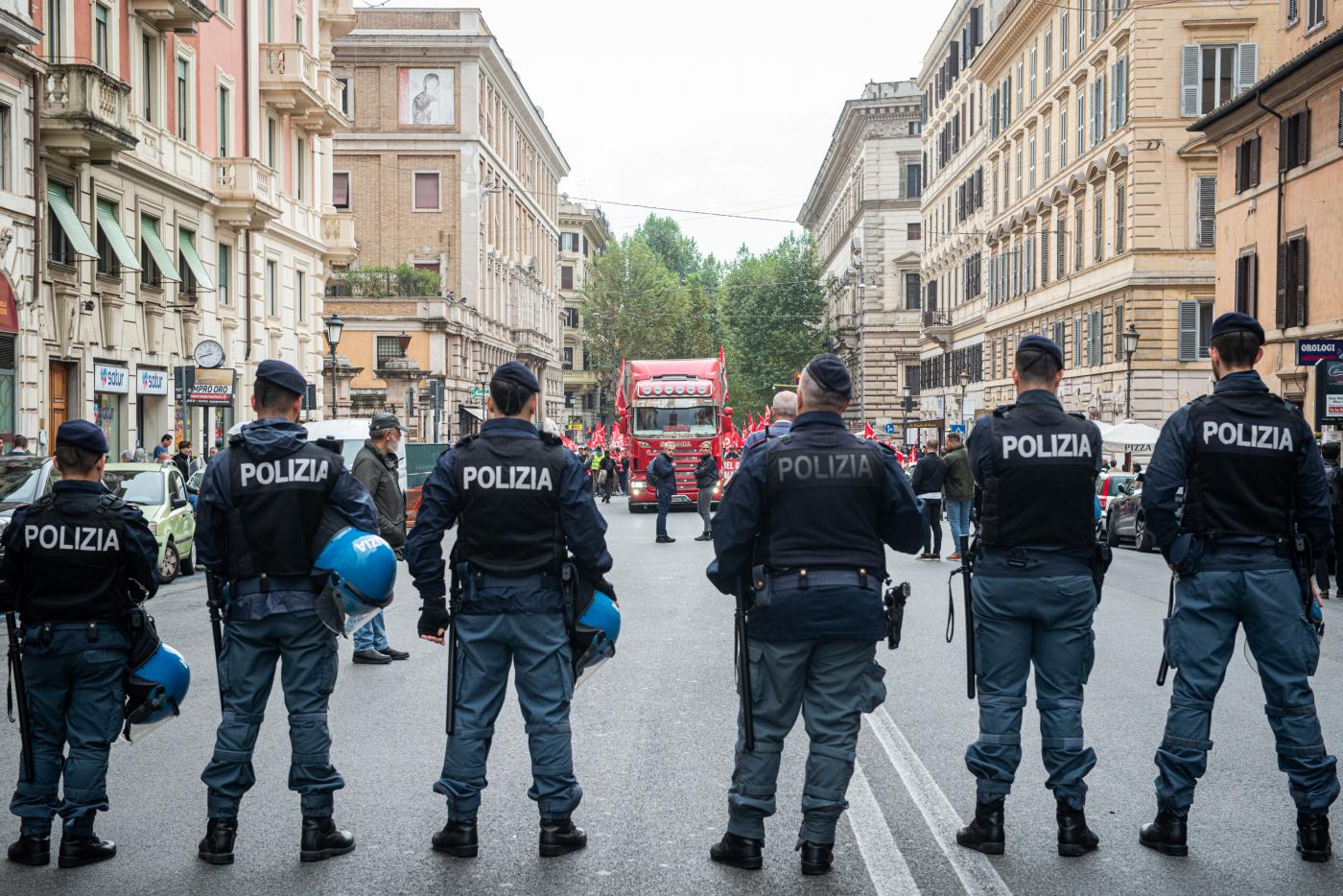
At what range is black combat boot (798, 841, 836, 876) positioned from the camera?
17.5 ft

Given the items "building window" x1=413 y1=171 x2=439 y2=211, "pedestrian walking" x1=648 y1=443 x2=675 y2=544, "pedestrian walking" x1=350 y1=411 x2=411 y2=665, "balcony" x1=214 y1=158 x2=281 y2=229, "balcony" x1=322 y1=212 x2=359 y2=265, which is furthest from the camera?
"building window" x1=413 y1=171 x2=439 y2=211

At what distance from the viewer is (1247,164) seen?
33.5 metres

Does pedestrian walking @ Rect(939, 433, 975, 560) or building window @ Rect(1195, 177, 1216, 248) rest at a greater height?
building window @ Rect(1195, 177, 1216, 248)

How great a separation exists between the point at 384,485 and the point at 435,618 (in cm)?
562

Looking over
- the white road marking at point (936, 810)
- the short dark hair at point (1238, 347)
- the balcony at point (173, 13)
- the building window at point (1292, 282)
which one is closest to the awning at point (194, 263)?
the balcony at point (173, 13)

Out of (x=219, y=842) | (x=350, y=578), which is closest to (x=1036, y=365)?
(x=350, y=578)

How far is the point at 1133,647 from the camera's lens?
11.4 metres

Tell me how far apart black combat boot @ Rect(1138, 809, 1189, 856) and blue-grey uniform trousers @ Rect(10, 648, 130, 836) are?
401cm

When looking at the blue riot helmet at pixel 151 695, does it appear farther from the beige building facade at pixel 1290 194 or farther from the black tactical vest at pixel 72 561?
the beige building facade at pixel 1290 194

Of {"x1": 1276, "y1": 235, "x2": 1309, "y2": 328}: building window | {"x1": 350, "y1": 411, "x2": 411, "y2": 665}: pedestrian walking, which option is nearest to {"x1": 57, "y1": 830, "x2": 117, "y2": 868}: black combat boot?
{"x1": 350, "y1": 411, "x2": 411, "y2": 665}: pedestrian walking

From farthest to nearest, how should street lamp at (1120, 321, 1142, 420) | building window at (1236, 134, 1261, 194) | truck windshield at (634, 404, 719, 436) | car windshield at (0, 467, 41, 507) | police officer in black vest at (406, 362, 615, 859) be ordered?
street lamp at (1120, 321, 1142, 420)
truck windshield at (634, 404, 719, 436)
building window at (1236, 134, 1261, 194)
car windshield at (0, 467, 41, 507)
police officer in black vest at (406, 362, 615, 859)

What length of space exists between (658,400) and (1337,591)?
72.3ft

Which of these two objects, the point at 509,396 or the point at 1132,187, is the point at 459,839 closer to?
the point at 509,396

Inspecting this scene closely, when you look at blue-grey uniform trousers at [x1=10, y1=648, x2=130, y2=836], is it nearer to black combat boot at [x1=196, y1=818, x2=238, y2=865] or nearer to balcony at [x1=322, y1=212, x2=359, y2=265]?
black combat boot at [x1=196, y1=818, x2=238, y2=865]
